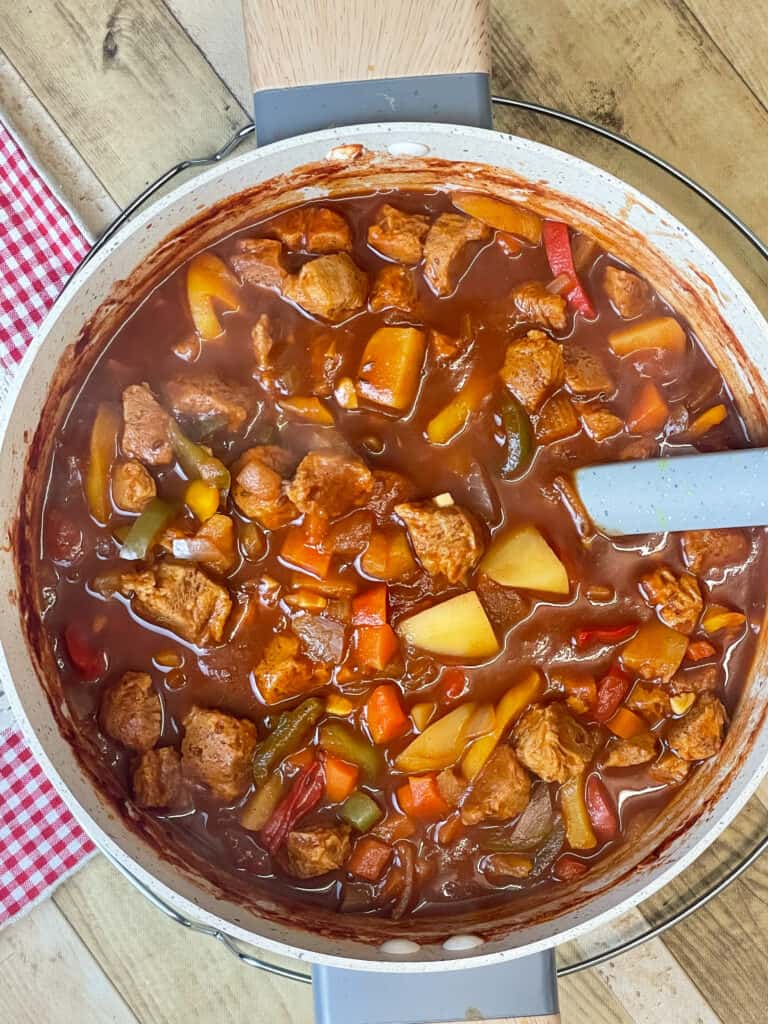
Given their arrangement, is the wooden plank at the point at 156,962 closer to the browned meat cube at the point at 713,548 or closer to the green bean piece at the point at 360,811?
the green bean piece at the point at 360,811

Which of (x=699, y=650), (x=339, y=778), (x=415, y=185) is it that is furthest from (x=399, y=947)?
(x=415, y=185)

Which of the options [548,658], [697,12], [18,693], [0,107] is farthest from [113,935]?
[697,12]

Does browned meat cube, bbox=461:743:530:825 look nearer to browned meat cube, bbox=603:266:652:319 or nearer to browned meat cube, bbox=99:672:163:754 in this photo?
browned meat cube, bbox=99:672:163:754

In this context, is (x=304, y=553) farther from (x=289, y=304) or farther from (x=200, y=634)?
A: (x=289, y=304)

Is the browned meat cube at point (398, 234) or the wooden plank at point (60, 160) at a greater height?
the wooden plank at point (60, 160)

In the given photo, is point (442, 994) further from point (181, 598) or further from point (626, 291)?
point (626, 291)

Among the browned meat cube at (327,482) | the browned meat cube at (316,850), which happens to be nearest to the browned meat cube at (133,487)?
the browned meat cube at (327,482)
